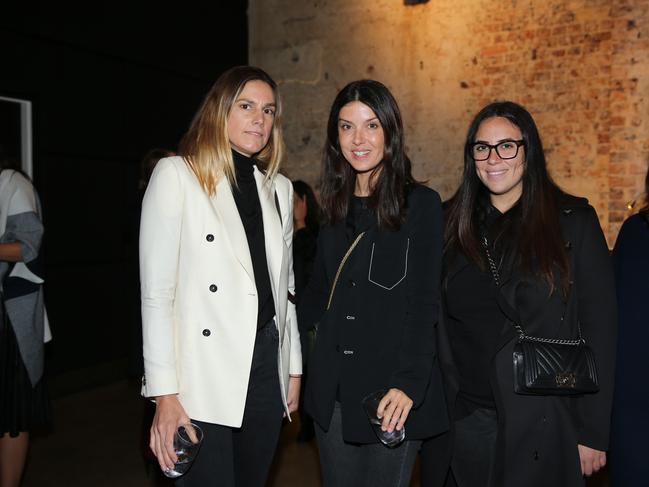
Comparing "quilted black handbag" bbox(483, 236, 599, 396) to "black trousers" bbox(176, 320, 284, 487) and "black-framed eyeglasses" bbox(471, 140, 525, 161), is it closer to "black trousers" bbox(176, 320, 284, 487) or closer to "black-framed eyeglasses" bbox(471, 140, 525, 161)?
"black-framed eyeglasses" bbox(471, 140, 525, 161)

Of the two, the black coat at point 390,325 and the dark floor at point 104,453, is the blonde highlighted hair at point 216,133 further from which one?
the dark floor at point 104,453

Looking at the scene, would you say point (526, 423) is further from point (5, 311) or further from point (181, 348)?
point (5, 311)

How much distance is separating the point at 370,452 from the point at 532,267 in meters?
0.79

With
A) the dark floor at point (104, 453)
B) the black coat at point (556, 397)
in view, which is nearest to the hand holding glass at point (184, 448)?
the black coat at point (556, 397)

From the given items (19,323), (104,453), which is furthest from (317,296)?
(104,453)

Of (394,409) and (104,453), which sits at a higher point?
(394,409)

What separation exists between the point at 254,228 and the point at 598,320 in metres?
1.15

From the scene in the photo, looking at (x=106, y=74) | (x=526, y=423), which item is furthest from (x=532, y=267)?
(x=106, y=74)

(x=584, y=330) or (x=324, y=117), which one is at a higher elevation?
(x=324, y=117)

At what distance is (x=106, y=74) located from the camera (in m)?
5.38

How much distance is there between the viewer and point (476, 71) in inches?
236

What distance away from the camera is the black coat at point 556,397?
6.27 feet

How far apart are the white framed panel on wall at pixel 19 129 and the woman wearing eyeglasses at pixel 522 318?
13.0 feet

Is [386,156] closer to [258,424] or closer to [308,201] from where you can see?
[258,424]
